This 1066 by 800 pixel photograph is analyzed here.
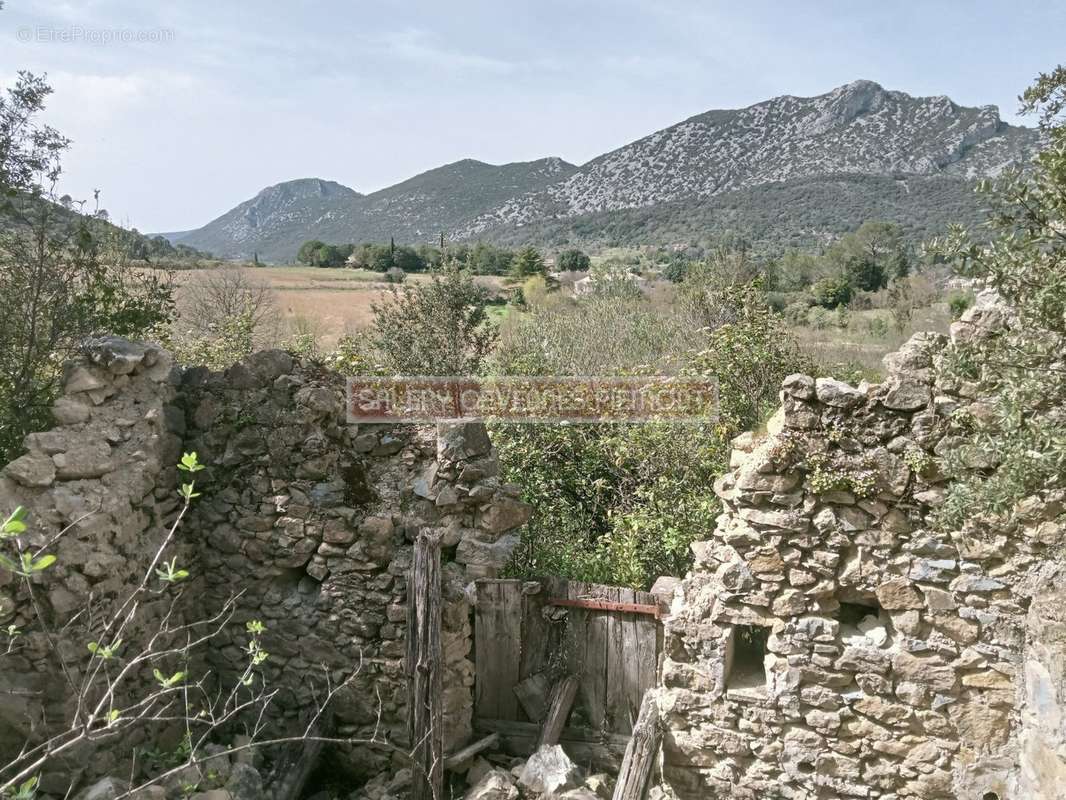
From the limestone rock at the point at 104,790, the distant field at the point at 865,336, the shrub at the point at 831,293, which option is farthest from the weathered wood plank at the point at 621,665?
the shrub at the point at 831,293

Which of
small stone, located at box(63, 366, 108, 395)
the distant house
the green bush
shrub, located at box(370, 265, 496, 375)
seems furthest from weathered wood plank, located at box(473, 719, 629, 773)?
the distant house

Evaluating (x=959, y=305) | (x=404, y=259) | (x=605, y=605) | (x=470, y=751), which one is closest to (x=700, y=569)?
(x=605, y=605)

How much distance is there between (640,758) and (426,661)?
166 centimetres

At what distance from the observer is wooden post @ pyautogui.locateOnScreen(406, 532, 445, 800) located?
5.49 metres

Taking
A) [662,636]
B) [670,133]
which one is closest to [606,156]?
[670,133]

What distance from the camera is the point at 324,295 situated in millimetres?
24094

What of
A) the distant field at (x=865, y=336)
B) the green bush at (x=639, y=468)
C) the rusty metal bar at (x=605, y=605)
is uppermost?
the distant field at (x=865, y=336)

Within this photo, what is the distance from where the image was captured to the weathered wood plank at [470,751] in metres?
5.75

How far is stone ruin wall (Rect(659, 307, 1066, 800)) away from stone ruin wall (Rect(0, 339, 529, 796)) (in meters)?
1.79

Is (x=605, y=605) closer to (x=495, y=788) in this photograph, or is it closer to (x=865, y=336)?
(x=495, y=788)

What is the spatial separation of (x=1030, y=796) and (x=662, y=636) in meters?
2.43

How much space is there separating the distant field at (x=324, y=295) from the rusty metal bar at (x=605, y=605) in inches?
293

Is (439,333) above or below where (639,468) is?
above

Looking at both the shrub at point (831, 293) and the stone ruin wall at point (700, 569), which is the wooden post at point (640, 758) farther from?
the shrub at point (831, 293)
